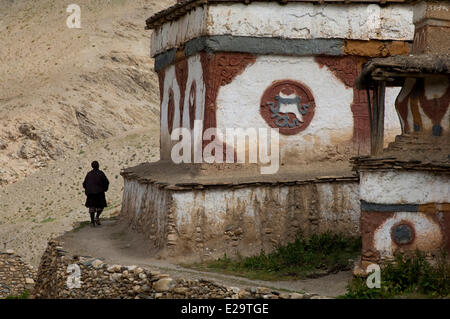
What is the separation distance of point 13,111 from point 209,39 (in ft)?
75.4

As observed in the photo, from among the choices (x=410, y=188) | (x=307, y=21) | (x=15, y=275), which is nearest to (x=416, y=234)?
(x=410, y=188)

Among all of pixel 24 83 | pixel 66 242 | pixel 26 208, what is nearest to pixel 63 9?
pixel 24 83

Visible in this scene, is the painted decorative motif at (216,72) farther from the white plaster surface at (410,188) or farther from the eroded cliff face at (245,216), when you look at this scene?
the white plaster surface at (410,188)

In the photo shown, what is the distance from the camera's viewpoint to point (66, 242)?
19.9m

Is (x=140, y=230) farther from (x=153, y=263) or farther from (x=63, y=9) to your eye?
(x=63, y=9)

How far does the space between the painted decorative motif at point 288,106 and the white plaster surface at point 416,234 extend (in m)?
5.76

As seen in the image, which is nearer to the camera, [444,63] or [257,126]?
[444,63]

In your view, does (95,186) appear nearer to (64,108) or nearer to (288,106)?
(288,106)

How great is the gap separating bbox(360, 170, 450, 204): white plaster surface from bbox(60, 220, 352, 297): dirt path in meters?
1.73

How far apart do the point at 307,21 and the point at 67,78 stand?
25531mm

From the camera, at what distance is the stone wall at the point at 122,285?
14258 mm

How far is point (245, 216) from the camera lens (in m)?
17.9

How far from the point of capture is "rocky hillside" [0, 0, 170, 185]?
128 ft

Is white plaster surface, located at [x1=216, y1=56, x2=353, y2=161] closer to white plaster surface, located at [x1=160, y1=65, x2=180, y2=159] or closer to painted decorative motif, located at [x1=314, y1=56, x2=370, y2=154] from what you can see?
painted decorative motif, located at [x1=314, y1=56, x2=370, y2=154]
